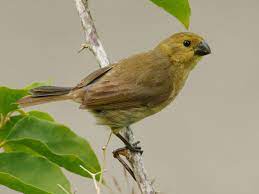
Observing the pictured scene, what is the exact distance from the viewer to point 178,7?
2.17 m

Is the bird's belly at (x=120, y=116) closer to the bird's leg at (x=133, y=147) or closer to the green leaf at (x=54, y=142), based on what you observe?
the bird's leg at (x=133, y=147)

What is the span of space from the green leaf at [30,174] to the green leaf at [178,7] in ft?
3.02

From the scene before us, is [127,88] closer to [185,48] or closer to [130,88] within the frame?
[130,88]

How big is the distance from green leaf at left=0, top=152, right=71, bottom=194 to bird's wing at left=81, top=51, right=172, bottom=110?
1.58 m

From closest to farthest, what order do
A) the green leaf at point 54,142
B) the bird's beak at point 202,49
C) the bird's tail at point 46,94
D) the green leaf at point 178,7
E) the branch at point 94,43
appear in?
the green leaf at point 54,142
the green leaf at point 178,7
the branch at point 94,43
the bird's tail at point 46,94
the bird's beak at point 202,49

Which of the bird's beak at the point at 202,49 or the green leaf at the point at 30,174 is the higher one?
the bird's beak at the point at 202,49

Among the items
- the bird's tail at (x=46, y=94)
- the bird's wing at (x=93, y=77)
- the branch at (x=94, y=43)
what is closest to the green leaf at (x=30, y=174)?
the branch at (x=94, y=43)

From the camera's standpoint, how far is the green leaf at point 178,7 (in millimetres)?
2145

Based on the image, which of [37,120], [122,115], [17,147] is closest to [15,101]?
[37,120]

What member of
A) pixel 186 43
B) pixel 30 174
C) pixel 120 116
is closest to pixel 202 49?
pixel 186 43

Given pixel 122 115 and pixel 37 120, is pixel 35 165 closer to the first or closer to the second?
pixel 37 120

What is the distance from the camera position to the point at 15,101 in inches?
69.6

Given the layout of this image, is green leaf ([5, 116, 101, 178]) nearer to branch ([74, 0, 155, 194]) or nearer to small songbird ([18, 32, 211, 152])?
branch ([74, 0, 155, 194])

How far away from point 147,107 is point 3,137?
1.66 metres
